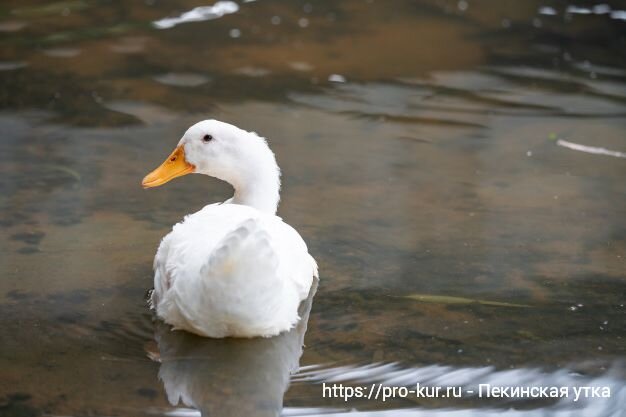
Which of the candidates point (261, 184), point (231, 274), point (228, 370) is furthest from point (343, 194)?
point (231, 274)

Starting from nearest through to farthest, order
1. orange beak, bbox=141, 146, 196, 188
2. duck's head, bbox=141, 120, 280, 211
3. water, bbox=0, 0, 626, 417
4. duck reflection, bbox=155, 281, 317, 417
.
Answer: duck reflection, bbox=155, 281, 317, 417 → water, bbox=0, 0, 626, 417 → duck's head, bbox=141, 120, 280, 211 → orange beak, bbox=141, 146, 196, 188

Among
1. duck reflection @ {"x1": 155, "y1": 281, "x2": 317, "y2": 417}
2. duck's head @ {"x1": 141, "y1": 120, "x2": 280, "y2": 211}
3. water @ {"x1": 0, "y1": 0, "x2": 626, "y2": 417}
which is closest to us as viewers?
duck reflection @ {"x1": 155, "y1": 281, "x2": 317, "y2": 417}

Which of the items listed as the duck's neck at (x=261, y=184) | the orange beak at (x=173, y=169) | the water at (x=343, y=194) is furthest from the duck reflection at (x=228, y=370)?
the orange beak at (x=173, y=169)

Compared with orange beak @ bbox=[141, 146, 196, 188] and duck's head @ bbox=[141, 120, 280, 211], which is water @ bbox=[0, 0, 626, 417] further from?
duck's head @ bbox=[141, 120, 280, 211]

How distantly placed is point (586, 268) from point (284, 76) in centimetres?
356

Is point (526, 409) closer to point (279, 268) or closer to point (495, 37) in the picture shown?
point (279, 268)

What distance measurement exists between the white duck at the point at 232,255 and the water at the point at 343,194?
5.7 inches

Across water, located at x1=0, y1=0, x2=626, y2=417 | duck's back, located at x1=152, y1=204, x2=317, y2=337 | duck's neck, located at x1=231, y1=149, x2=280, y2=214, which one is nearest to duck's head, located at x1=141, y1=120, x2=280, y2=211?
duck's neck, located at x1=231, y1=149, x2=280, y2=214

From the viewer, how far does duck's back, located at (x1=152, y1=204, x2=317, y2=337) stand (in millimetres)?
4113

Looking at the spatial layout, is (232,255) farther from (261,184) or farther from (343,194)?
(343,194)

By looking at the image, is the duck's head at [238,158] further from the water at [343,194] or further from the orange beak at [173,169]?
the water at [343,194]

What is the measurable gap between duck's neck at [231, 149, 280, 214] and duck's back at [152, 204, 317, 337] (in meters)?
0.13

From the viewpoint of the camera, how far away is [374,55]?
28.9ft

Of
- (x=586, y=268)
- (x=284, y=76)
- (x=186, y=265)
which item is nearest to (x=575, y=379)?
(x=586, y=268)
